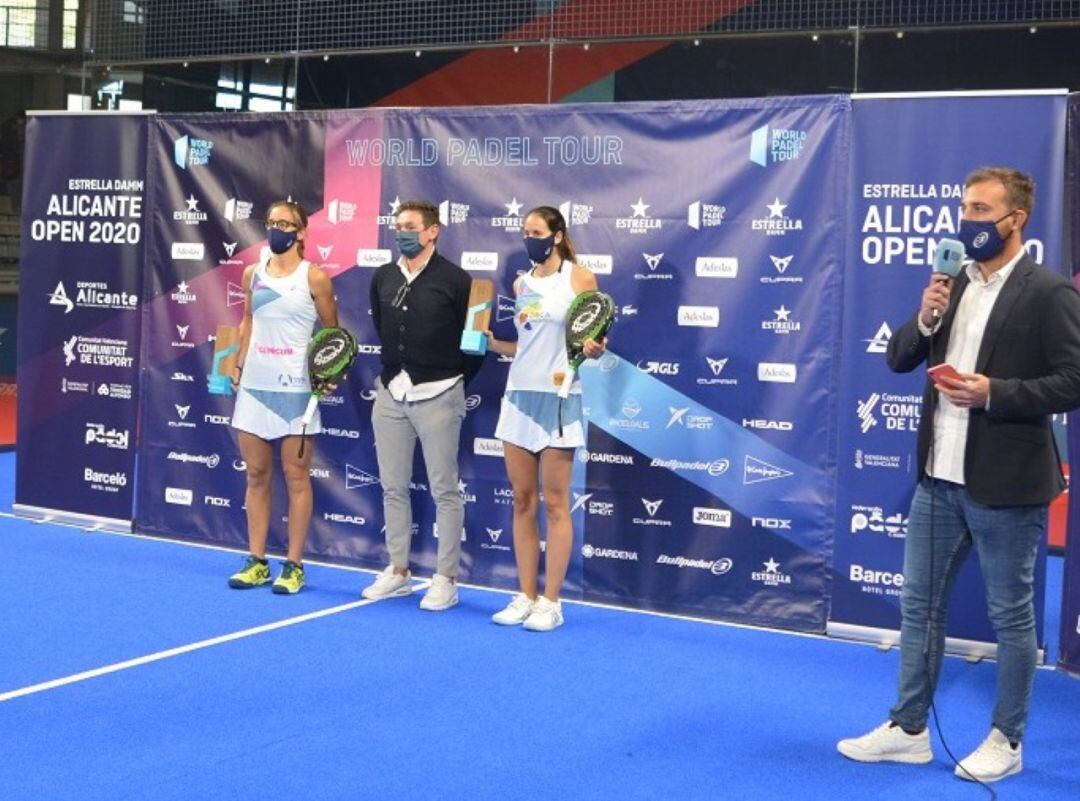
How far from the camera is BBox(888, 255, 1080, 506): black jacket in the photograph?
13.0ft

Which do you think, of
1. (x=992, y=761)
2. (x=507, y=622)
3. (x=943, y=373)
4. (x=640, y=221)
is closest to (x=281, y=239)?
(x=640, y=221)

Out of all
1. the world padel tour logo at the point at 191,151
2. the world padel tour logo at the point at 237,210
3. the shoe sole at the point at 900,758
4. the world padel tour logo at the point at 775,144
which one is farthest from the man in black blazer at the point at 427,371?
the shoe sole at the point at 900,758

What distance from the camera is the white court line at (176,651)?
16.1ft

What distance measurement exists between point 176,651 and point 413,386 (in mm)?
1574

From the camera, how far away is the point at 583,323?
5.85m

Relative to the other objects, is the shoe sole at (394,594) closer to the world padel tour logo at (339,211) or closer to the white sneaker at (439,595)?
the white sneaker at (439,595)

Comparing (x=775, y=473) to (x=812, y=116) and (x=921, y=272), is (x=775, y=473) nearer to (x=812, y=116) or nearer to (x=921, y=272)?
(x=921, y=272)

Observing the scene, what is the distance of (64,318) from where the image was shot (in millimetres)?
8109

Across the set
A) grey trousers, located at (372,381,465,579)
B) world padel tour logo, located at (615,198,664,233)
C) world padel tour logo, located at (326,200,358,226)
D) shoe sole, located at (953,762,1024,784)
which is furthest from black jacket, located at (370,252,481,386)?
shoe sole, located at (953,762,1024,784)

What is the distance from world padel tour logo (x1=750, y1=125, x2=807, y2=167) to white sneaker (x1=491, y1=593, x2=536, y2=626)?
6.92ft

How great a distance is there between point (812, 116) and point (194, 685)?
11.0 feet

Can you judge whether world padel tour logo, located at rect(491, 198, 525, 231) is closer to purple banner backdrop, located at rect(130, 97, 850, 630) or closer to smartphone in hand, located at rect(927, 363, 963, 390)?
purple banner backdrop, located at rect(130, 97, 850, 630)

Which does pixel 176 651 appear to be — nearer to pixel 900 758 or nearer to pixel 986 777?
pixel 900 758

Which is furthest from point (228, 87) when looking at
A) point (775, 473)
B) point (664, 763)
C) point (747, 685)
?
point (664, 763)
